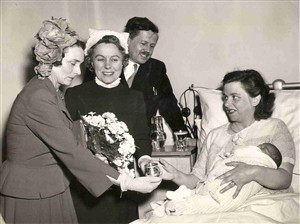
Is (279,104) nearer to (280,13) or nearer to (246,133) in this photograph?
(246,133)

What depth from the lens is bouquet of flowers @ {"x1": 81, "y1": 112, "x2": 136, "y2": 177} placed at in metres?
2.00

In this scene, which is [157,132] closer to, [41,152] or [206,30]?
[206,30]

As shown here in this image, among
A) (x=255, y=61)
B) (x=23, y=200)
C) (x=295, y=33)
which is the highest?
(x=295, y=33)

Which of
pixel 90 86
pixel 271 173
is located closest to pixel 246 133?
pixel 271 173

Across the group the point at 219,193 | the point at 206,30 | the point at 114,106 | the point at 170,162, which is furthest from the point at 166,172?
the point at 206,30

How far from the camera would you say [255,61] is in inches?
130

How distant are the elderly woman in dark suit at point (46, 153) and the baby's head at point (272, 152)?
65cm

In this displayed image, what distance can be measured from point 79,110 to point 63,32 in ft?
2.08

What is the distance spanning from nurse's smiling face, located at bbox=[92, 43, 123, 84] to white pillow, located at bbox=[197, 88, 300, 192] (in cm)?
86

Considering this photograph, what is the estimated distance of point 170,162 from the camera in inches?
119

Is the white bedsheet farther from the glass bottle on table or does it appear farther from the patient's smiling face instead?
the glass bottle on table

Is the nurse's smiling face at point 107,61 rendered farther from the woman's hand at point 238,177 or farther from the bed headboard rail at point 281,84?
the bed headboard rail at point 281,84

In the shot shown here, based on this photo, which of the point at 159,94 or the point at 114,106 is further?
the point at 159,94

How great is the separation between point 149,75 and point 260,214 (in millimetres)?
1631
